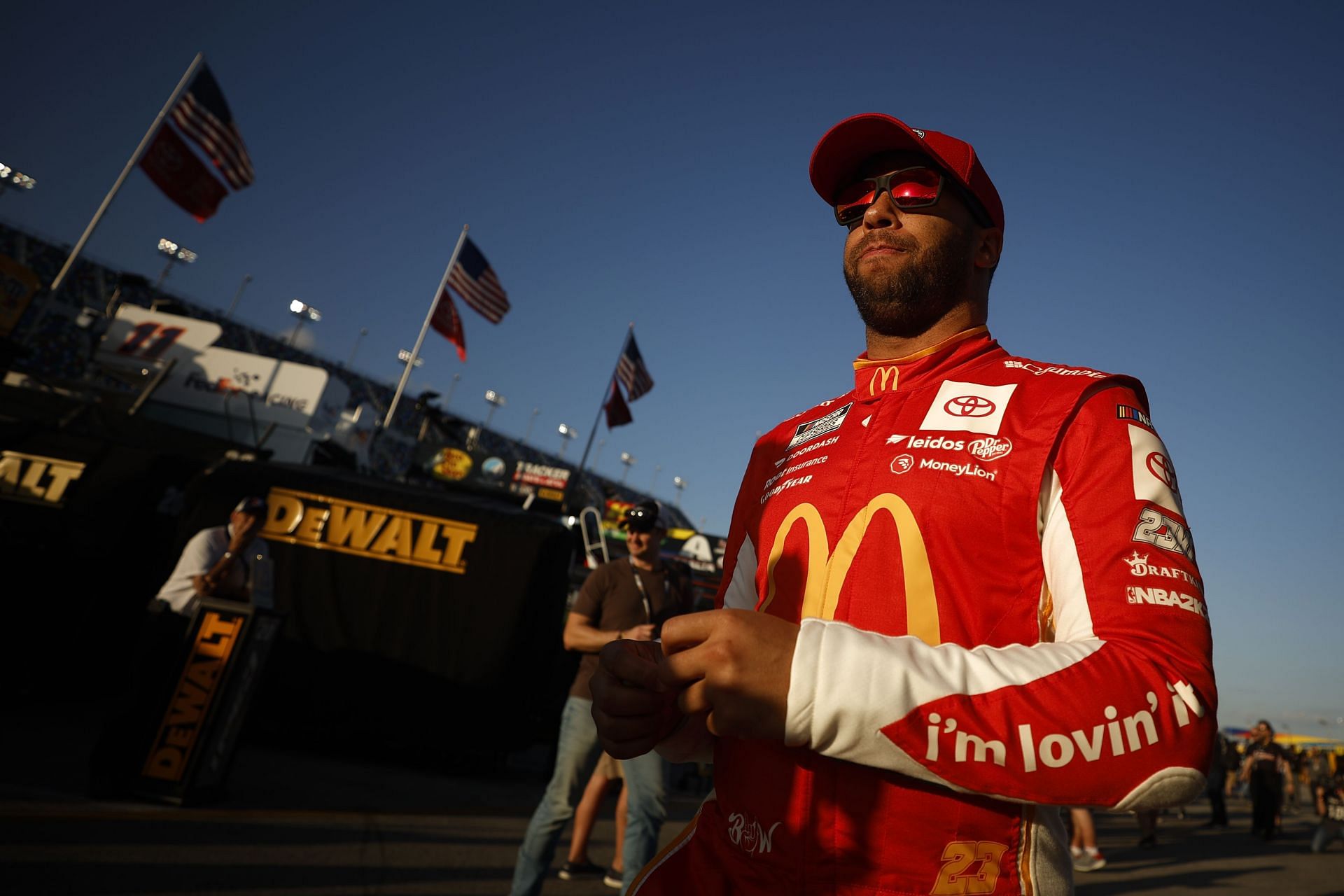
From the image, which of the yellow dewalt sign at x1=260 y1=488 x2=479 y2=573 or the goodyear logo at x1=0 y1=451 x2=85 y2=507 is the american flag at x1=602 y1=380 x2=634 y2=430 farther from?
the goodyear logo at x1=0 y1=451 x2=85 y2=507

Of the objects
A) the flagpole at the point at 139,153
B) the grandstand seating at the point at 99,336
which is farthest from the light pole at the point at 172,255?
the flagpole at the point at 139,153

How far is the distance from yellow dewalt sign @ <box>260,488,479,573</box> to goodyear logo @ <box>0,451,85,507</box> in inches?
92.0

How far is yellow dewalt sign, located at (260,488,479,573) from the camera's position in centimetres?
788

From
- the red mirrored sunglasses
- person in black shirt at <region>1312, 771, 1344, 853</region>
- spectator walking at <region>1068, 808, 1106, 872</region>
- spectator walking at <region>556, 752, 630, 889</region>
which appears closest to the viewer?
the red mirrored sunglasses

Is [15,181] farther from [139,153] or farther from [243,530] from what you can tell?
[243,530]

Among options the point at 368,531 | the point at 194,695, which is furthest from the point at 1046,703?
the point at 368,531

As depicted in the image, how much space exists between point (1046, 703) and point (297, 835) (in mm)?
5086

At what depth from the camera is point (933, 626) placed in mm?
996

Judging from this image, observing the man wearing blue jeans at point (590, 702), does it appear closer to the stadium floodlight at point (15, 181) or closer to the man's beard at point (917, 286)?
the man's beard at point (917, 286)

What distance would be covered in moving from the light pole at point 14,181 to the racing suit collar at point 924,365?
41.2 m

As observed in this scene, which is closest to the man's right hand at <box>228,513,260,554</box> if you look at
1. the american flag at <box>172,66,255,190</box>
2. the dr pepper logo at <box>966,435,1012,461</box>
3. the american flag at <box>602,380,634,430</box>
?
the dr pepper logo at <box>966,435,1012,461</box>

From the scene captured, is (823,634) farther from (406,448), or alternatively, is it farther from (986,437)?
(406,448)

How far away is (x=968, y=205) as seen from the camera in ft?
4.62

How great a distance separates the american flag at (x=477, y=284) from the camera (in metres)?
16.5
